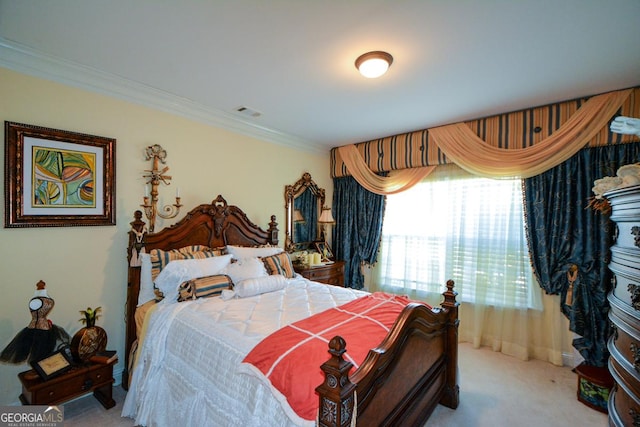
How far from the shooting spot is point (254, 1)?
1.48 metres

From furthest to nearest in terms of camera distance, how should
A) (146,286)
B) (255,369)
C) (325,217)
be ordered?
(325,217) < (146,286) < (255,369)

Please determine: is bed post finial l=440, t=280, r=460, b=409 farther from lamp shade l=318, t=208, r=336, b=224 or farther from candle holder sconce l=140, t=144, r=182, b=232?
candle holder sconce l=140, t=144, r=182, b=232

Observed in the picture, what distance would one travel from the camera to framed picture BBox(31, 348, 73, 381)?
5.81 feet

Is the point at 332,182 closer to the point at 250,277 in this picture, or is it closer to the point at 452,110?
the point at 452,110

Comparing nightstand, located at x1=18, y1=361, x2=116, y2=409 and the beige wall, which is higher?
the beige wall

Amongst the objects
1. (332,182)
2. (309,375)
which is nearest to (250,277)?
(309,375)

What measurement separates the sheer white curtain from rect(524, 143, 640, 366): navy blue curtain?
15 centimetres

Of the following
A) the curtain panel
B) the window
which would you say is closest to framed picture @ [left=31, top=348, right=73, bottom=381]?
the window

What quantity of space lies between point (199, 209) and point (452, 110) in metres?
2.84

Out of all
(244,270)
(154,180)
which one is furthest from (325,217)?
(154,180)

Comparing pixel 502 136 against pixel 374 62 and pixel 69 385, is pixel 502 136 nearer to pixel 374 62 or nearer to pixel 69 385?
pixel 374 62

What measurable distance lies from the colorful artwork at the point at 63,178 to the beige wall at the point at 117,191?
0.61 ft

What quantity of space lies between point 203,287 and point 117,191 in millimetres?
1156

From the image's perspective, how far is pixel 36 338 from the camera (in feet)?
5.87
